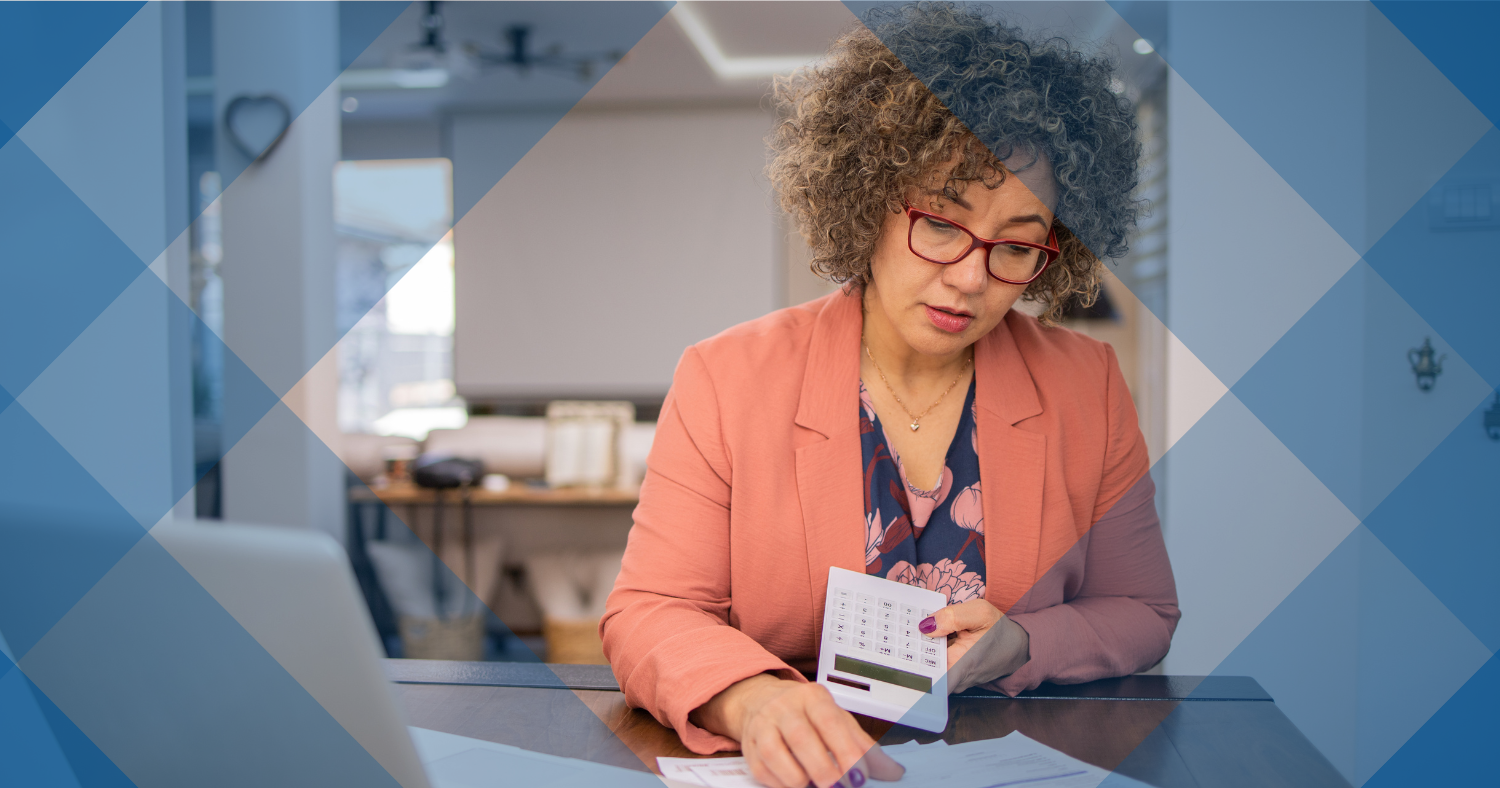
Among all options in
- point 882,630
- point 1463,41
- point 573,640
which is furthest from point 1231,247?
point 573,640

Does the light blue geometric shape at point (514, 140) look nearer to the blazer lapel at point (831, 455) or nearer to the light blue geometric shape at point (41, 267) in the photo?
the light blue geometric shape at point (41, 267)

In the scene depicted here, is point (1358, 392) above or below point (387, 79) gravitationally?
below

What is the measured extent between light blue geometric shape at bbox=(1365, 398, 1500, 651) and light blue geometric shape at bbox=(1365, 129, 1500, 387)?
136 mm

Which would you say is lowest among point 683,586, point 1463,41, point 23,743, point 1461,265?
point 23,743

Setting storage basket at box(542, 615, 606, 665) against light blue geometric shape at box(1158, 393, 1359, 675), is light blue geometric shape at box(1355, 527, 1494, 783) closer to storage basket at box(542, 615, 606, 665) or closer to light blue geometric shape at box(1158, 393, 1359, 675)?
light blue geometric shape at box(1158, 393, 1359, 675)

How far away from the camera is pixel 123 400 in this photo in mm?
1660

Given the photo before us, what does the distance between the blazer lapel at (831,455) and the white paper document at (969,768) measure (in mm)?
269

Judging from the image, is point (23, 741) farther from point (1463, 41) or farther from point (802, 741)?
point (1463, 41)

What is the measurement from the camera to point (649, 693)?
2.97ft

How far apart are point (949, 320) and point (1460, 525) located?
147 centimetres

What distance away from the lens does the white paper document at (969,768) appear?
30.0 inches

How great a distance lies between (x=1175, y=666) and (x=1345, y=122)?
1438 mm

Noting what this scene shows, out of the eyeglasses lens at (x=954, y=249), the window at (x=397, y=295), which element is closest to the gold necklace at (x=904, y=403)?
the eyeglasses lens at (x=954, y=249)

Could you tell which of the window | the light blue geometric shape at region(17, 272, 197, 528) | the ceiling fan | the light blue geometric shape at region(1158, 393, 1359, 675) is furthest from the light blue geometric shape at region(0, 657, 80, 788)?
the window
